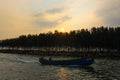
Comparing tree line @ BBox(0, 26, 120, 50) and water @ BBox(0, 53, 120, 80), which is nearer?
water @ BBox(0, 53, 120, 80)

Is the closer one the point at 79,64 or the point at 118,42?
the point at 79,64

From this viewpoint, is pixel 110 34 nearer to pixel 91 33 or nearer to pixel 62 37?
pixel 91 33

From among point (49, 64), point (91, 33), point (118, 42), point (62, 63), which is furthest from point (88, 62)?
point (91, 33)

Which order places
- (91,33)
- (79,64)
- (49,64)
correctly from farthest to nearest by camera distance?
(91,33) < (49,64) < (79,64)

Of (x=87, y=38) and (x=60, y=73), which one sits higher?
(x=87, y=38)

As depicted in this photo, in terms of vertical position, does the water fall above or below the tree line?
below

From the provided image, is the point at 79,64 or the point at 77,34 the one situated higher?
the point at 77,34

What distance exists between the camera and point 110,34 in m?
152

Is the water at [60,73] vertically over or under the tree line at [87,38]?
under

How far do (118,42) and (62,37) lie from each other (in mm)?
53139

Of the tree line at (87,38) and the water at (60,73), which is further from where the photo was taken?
the tree line at (87,38)

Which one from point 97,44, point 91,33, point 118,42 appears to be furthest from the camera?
point 91,33

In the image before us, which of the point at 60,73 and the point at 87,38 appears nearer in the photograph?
the point at 60,73

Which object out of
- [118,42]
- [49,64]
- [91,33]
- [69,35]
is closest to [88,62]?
[49,64]
